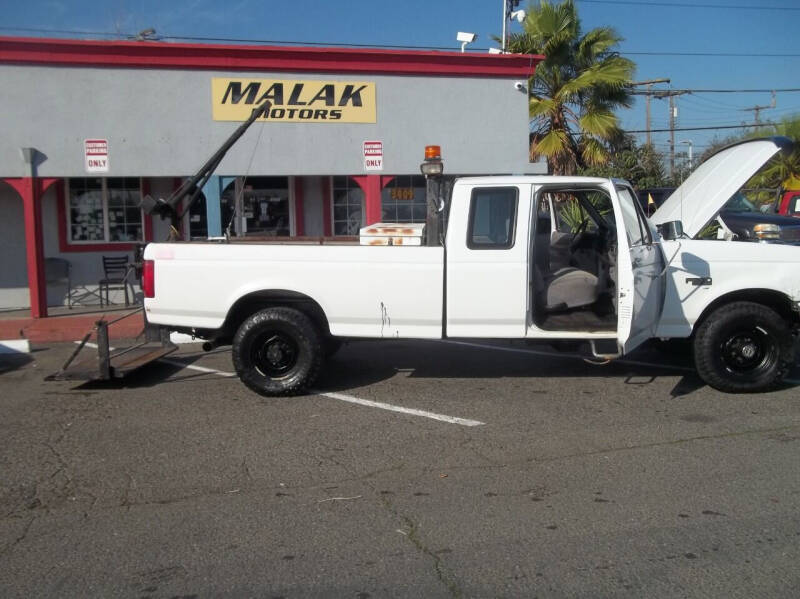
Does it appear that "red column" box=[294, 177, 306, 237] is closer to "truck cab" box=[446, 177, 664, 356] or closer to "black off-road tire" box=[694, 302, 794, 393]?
"truck cab" box=[446, 177, 664, 356]

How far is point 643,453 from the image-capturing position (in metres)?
5.77

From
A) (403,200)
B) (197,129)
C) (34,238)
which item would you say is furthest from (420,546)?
(403,200)

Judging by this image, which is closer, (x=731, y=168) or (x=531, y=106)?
(x=731, y=168)

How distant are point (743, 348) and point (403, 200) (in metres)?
9.21

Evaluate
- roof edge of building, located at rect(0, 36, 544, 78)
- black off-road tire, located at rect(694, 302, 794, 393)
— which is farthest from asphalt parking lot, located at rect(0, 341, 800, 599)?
roof edge of building, located at rect(0, 36, 544, 78)

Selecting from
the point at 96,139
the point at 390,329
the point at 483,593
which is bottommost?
the point at 483,593

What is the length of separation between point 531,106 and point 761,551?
49.2 feet

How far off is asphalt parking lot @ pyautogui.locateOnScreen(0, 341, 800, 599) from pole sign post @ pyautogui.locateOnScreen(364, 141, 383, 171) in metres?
6.19

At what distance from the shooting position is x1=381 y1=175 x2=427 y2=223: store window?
15.5 metres

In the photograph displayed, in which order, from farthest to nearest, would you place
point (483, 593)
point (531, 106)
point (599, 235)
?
point (531, 106)
point (599, 235)
point (483, 593)

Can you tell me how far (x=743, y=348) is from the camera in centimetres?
732

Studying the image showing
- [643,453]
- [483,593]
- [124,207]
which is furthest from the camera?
[124,207]

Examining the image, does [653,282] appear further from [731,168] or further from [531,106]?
[531,106]

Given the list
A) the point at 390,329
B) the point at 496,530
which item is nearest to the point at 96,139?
the point at 390,329
